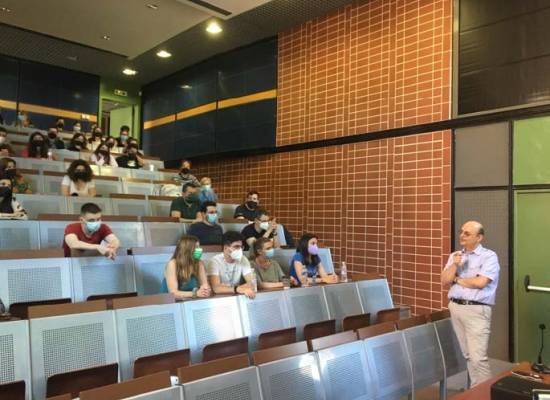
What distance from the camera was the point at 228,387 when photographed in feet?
7.52

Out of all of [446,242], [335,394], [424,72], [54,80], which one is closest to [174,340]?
[335,394]

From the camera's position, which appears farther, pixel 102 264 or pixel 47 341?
pixel 102 264

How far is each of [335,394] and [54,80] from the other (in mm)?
12851

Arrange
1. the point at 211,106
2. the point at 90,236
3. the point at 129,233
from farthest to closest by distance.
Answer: the point at 211,106, the point at 129,233, the point at 90,236

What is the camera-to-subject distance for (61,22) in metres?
9.12

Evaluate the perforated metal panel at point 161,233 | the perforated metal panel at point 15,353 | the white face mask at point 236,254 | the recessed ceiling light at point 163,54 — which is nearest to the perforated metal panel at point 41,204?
the perforated metal panel at point 161,233

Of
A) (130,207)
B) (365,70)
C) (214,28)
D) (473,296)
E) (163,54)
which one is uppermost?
(163,54)

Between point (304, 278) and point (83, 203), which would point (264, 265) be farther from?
point (83, 203)

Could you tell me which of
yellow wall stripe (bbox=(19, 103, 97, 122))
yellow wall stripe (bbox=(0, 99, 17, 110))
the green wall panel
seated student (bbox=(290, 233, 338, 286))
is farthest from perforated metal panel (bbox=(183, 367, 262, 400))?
yellow wall stripe (bbox=(19, 103, 97, 122))

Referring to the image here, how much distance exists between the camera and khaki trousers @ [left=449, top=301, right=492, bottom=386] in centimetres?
370

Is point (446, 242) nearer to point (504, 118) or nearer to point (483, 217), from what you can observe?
point (483, 217)

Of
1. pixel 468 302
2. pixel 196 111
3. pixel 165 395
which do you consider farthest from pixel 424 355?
pixel 196 111

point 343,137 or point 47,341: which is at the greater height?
point 343,137

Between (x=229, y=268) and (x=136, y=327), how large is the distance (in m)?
1.41
